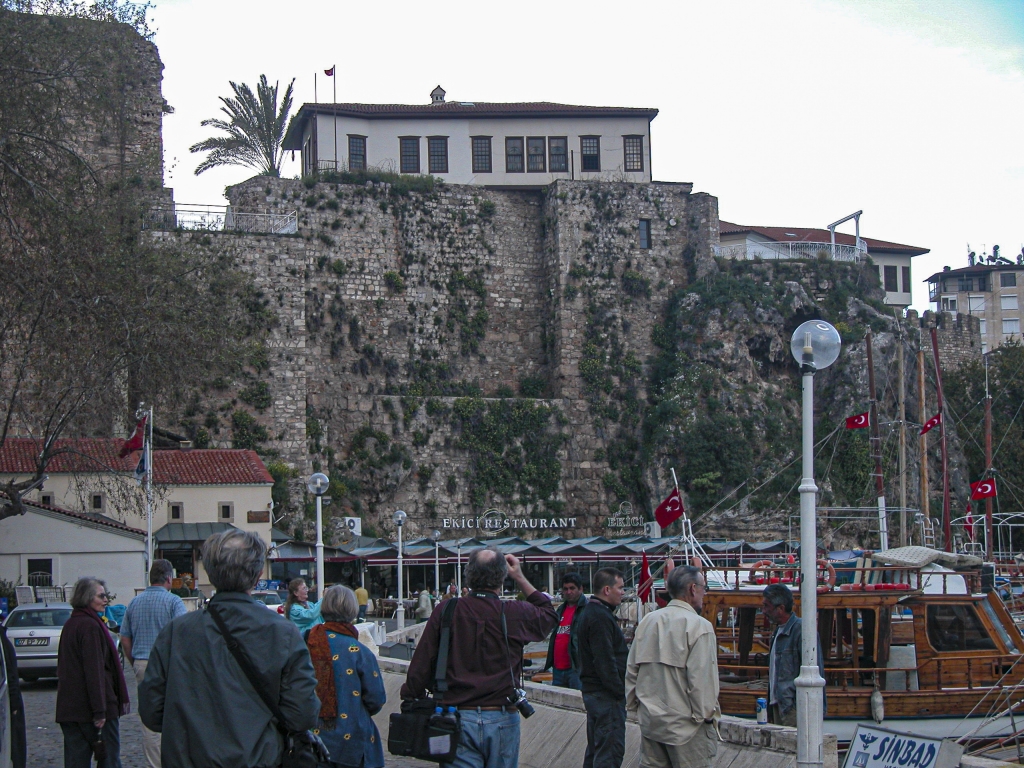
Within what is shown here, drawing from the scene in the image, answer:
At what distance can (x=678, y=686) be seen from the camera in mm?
7336

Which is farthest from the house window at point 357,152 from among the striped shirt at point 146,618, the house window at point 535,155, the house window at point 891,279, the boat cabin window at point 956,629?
the striped shirt at point 146,618

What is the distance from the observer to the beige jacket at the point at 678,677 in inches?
287

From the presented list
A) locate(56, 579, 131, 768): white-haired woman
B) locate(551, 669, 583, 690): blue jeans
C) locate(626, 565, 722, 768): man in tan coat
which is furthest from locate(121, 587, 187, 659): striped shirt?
locate(626, 565, 722, 768): man in tan coat

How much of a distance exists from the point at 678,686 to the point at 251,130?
134ft

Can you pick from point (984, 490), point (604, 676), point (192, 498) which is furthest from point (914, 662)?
point (192, 498)

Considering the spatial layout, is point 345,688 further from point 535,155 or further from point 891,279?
point 891,279

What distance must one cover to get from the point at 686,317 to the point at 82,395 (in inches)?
1202

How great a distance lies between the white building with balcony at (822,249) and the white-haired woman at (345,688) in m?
44.5

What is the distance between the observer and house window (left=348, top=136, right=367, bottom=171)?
4688 cm

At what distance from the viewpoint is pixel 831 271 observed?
2010 inches

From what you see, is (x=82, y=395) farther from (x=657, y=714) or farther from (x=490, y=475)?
(x=490, y=475)

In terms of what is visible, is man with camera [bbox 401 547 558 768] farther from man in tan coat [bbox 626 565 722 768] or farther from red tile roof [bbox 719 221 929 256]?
red tile roof [bbox 719 221 929 256]

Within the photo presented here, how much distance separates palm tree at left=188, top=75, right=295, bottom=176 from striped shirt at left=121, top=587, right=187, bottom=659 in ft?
121

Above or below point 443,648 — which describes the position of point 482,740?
below
